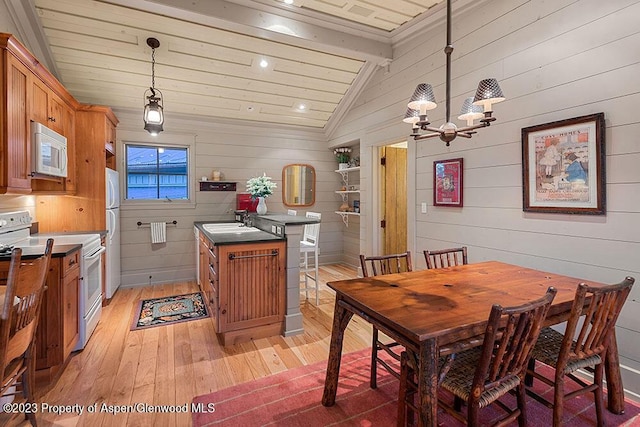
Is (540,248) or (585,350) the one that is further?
(540,248)

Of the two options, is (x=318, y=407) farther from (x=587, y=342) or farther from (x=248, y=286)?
(x=587, y=342)

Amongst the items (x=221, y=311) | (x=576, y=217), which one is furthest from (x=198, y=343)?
(x=576, y=217)

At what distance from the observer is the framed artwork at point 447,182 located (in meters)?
3.15

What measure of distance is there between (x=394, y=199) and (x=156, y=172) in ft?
12.0

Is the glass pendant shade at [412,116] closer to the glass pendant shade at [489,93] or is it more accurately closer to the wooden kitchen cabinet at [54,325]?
the glass pendant shade at [489,93]

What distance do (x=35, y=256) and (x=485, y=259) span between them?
11.8 ft

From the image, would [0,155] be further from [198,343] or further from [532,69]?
[532,69]

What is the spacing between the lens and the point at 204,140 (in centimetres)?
491

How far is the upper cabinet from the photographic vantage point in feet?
6.98

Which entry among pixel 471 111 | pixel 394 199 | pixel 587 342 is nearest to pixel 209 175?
pixel 394 199

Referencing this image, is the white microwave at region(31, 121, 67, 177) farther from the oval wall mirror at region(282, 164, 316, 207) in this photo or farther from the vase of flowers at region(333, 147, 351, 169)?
the vase of flowers at region(333, 147, 351, 169)

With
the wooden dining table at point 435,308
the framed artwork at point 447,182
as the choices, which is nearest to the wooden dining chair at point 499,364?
the wooden dining table at point 435,308

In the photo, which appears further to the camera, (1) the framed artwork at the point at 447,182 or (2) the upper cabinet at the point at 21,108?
(1) the framed artwork at the point at 447,182

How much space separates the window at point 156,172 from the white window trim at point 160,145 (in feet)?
0.20
